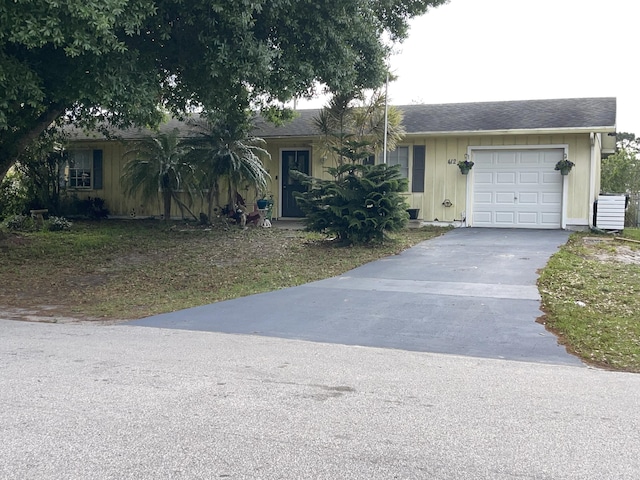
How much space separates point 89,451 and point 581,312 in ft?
21.4

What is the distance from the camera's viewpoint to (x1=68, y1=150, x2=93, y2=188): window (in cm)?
2295

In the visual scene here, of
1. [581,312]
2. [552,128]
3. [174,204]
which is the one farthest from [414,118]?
[581,312]

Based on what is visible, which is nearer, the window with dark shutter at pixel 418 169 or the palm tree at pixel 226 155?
the palm tree at pixel 226 155

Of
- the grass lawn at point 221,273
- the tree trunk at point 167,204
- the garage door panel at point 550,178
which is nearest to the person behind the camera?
the grass lawn at point 221,273

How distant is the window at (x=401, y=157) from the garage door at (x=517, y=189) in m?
2.08

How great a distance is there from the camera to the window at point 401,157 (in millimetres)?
19500

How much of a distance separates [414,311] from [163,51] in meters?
6.53

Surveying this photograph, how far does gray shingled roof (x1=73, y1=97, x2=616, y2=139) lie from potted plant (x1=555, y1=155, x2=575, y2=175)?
3.15 feet

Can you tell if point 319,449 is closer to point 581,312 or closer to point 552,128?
point 581,312

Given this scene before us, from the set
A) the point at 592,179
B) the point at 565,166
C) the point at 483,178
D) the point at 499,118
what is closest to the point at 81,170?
the point at 483,178

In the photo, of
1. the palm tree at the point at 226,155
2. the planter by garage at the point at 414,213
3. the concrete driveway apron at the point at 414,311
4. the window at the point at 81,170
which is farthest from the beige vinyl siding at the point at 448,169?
the window at the point at 81,170

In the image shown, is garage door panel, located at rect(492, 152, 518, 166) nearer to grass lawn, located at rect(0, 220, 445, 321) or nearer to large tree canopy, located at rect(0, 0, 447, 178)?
grass lawn, located at rect(0, 220, 445, 321)

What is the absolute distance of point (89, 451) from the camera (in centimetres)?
395

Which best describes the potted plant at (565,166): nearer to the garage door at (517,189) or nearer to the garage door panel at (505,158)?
the garage door at (517,189)
